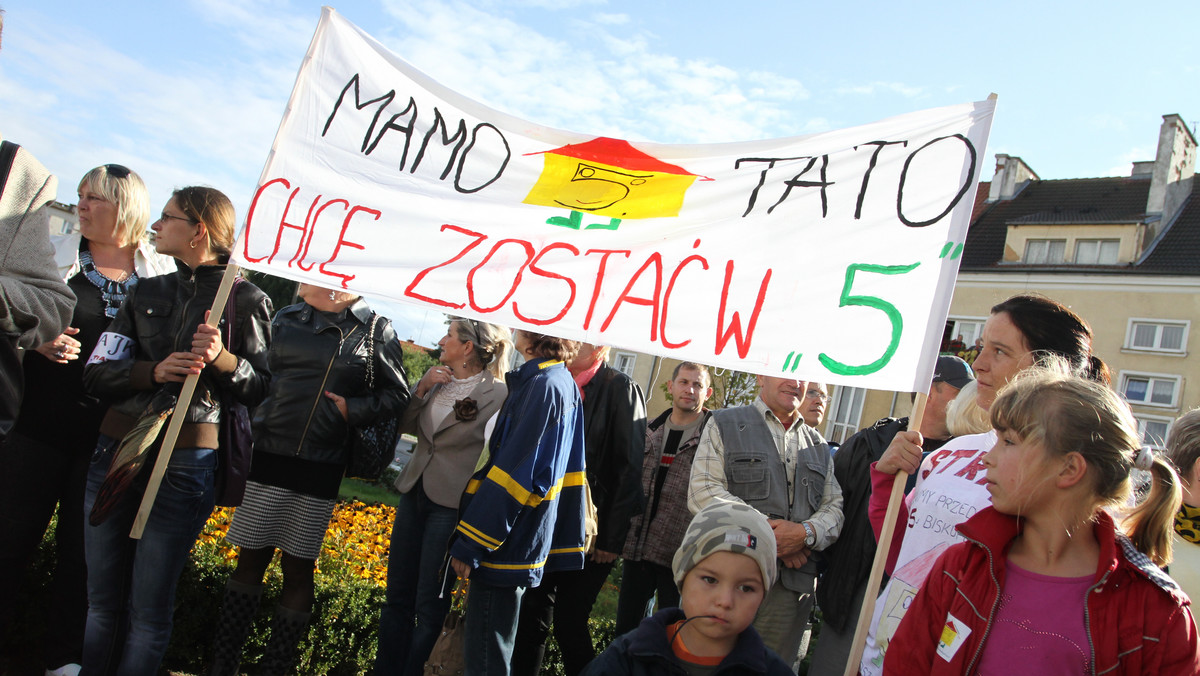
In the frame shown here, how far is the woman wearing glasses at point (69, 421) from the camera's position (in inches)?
143

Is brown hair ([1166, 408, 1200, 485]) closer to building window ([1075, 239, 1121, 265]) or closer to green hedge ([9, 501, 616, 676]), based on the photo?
green hedge ([9, 501, 616, 676])

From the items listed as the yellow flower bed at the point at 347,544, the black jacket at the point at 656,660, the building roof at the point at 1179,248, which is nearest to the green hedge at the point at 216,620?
the yellow flower bed at the point at 347,544

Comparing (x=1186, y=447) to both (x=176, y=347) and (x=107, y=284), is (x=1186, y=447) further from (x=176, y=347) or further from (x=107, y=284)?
(x=107, y=284)

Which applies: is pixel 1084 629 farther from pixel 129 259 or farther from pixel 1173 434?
pixel 129 259

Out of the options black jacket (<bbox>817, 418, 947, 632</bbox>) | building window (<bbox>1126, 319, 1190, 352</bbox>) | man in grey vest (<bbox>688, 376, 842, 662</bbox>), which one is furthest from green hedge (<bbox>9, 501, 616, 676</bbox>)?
building window (<bbox>1126, 319, 1190, 352</bbox>)

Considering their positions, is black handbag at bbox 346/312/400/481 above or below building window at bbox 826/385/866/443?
below

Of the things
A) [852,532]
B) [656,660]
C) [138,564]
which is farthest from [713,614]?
[138,564]

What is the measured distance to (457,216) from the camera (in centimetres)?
356

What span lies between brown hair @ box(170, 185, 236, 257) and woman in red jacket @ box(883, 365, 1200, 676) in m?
3.14

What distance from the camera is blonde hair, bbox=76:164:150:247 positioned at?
368cm

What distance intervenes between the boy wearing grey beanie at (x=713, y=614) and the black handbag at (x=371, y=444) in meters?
2.11

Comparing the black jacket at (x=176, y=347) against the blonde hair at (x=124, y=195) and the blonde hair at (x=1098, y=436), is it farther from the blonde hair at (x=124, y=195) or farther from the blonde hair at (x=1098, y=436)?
the blonde hair at (x=1098, y=436)

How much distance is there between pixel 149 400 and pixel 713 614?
2.44 metres

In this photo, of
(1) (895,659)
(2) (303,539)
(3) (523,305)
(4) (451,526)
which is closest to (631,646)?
(1) (895,659)
